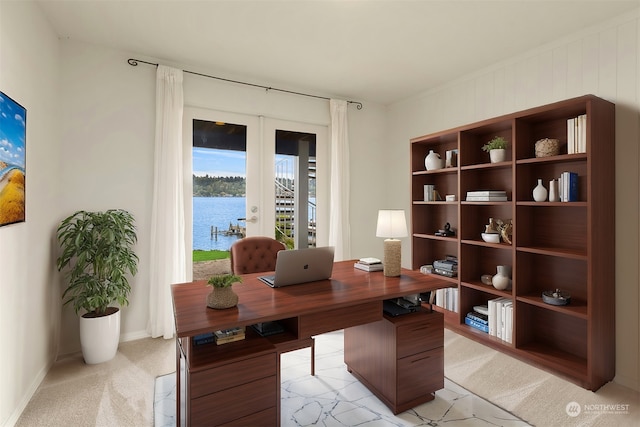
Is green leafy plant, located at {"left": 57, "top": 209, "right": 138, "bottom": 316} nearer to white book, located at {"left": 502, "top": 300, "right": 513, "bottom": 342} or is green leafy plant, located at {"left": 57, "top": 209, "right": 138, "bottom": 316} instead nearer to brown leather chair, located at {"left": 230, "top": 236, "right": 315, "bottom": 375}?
brown leather chair, located at {"left": 230, "top": 236, "right": 315, "bottom": 375}

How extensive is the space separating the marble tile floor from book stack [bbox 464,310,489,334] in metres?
0.89

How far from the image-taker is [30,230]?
220cm

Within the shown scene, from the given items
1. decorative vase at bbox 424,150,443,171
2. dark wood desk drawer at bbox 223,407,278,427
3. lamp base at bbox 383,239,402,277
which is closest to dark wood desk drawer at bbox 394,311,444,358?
lamp base at bbox 383,239,402,277

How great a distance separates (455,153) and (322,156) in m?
1.55

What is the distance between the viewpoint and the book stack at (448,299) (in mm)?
3467

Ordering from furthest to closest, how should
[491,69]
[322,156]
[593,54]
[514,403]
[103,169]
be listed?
[322,156]
[491,69]
[103,169]
[593,54]
[514,403]

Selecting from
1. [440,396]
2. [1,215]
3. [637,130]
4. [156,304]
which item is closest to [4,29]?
[1,215]

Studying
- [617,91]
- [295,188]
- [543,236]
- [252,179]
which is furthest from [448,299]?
[252,179]

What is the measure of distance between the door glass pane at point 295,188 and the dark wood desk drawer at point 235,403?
238cm

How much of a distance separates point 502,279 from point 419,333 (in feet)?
4.38

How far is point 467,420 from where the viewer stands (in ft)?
6.41

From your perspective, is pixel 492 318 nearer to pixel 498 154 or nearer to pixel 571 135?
pixel 498 154

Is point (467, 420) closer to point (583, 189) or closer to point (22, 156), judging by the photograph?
point (583, 189)

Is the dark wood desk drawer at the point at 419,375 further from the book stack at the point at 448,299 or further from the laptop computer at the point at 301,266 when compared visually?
the book stack at the point at 448,299
